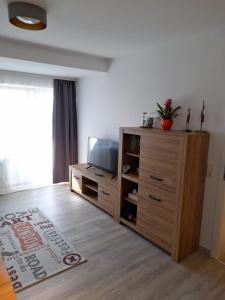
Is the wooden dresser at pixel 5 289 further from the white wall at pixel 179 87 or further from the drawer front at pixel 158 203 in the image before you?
the white wall at pixel 179 87

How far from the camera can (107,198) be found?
3.35m

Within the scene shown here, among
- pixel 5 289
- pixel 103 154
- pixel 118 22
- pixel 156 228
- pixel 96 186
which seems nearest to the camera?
pixel 5 289

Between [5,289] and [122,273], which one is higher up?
[5,289]

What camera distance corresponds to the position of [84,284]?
2.03m

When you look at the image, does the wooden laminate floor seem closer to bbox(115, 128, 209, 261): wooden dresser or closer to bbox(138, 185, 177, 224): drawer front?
bbox(115, 128, 209, 261): wooden dresser

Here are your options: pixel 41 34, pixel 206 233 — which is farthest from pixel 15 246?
pixel 41 34

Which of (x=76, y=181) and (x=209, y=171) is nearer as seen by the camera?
(x=209, y=171)

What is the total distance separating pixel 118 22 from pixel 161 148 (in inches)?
51.2

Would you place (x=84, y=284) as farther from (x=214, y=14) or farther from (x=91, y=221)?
(x=214, y=14)

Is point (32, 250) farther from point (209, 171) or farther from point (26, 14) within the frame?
point (26, 14)

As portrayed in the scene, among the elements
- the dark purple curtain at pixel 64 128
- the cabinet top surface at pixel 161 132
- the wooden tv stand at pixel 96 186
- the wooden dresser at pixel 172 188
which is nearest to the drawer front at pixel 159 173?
the wooden dresser at pixel 172 188

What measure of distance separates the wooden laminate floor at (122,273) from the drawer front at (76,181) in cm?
87

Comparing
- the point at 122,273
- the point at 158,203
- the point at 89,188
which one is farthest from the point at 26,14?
the point at 89,188

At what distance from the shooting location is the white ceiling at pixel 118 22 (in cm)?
175
